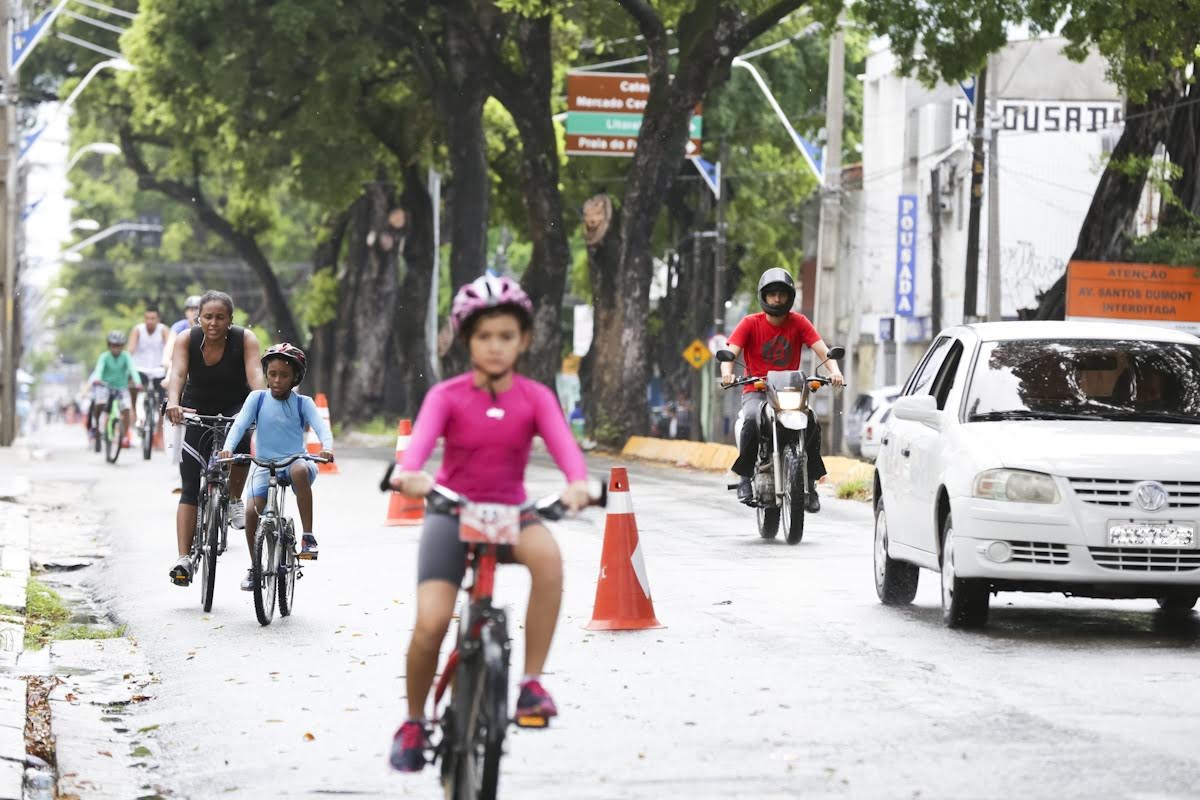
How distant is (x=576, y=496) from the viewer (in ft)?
22.8

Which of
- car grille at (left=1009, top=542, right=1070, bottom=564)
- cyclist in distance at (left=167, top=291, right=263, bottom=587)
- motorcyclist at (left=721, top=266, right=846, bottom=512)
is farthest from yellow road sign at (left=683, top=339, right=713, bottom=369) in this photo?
car grille at (left=1009, top=542, right=1070, bottom=564)

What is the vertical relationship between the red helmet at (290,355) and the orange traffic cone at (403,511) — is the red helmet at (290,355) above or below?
above

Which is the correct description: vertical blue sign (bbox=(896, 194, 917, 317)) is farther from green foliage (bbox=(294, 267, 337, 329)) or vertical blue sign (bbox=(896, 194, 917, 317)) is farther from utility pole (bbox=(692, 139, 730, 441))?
green foliage (bbox=(294, 267, 337, 329))

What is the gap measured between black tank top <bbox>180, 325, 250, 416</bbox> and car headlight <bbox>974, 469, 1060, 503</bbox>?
4.52 metres

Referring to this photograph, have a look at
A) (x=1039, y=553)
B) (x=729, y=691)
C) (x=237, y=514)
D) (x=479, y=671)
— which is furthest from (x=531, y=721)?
(x=237, y=514)

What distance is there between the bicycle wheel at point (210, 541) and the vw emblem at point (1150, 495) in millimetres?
4964

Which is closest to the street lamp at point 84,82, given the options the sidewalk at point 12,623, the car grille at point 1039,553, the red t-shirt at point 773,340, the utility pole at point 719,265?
the utility pole at point 719,265

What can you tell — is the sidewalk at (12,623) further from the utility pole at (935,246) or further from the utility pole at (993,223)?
the utility pole at (935,246)

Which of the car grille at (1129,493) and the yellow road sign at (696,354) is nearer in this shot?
the car grille at (1129,493)

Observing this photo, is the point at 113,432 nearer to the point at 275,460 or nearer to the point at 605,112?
the point at 605,112

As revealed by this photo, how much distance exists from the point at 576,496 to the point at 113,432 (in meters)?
24.9

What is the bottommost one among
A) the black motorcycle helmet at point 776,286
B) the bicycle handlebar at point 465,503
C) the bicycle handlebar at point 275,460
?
the bicycle handlebar at point 275,460

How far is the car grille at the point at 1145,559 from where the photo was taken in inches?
433

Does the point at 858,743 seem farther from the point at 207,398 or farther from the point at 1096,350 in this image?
the point at 207,398
